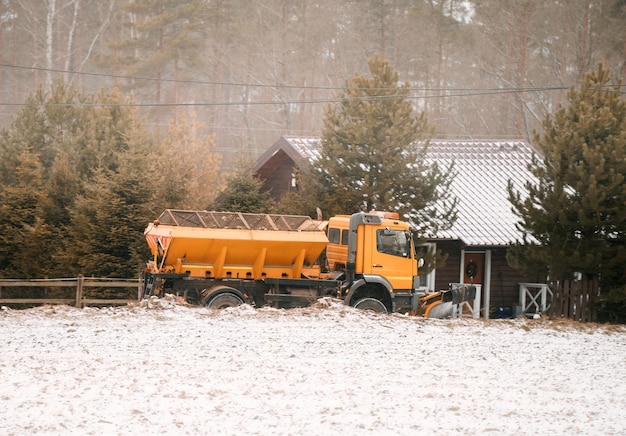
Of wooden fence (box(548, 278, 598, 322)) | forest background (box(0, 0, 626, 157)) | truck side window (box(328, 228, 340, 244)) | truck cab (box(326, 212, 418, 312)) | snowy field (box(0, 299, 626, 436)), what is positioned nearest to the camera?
snowy field (box(0, 299, 626, 436))

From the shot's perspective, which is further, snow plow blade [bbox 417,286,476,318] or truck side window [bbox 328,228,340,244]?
snow plow blade [bbox 417,286,476,318]

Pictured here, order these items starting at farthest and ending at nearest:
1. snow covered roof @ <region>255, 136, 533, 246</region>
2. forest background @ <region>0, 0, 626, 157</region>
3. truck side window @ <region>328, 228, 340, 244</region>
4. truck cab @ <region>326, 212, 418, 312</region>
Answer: forest background @ <region>0, 0, 626, 157</region>, snow covered roof @ <region>255, 136, 533, 246</region>, truck side window @ <region>328, 228, 340, 244</region>, truck cab @ <region>326, 212, 418, 312</region>

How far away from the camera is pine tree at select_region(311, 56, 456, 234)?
25.8 m

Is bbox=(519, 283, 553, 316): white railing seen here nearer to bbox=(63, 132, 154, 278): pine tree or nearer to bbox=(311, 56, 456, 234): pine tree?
bbox=(311, 56, 456, 234): pine tree

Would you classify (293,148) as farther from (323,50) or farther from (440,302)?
(323,50)

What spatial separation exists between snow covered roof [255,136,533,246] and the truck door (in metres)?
5.96

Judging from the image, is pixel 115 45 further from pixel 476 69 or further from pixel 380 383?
pixel 380 383

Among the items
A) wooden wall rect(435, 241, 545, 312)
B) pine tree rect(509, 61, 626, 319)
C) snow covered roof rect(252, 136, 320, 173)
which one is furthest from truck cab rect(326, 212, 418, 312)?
wooden wall rect(435, 241, 545, 312)

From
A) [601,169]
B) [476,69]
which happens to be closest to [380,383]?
[601,169]

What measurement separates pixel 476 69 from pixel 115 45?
2256 cm

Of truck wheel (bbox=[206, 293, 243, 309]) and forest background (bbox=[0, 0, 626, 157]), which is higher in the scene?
forest background (bbox=[0, 0, 626, 157])

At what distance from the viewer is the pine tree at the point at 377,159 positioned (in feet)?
84.7

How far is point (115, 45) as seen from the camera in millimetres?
53375

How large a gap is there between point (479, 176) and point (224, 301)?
1624cm
